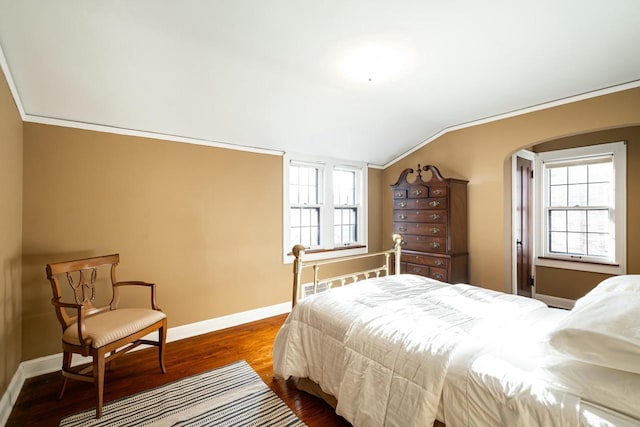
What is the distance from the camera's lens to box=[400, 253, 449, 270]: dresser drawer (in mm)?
3483

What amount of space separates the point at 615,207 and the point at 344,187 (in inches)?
129

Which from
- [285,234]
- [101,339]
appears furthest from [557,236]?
[101,339]

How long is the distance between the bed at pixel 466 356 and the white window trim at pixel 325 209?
1.83m

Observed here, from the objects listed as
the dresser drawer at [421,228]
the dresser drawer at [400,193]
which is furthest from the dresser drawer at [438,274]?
the dresser drawer at [400,193]

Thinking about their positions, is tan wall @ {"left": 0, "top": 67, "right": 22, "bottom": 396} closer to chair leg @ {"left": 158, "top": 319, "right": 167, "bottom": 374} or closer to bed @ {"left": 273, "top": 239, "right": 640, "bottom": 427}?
chair leg @ {"left": 158, "top": 319, "right": 167, "bottom": 374}

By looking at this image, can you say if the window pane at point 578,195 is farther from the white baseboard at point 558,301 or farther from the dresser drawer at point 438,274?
the dresser drawer at point 438,274

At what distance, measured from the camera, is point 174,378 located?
2367 mm

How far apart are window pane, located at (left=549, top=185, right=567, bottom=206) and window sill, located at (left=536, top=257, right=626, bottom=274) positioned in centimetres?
75

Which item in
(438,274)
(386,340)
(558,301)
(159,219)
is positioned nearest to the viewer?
(386,340)

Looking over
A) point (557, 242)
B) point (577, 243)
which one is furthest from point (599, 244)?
point (557, 242)

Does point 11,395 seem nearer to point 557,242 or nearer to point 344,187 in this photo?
point 344,187

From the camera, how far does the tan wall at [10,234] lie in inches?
74.9

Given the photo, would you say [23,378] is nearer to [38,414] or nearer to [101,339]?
[38,414]

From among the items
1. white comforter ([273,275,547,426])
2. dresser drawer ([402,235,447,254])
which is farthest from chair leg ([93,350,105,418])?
dresser drawer ([402,235,447,254])
